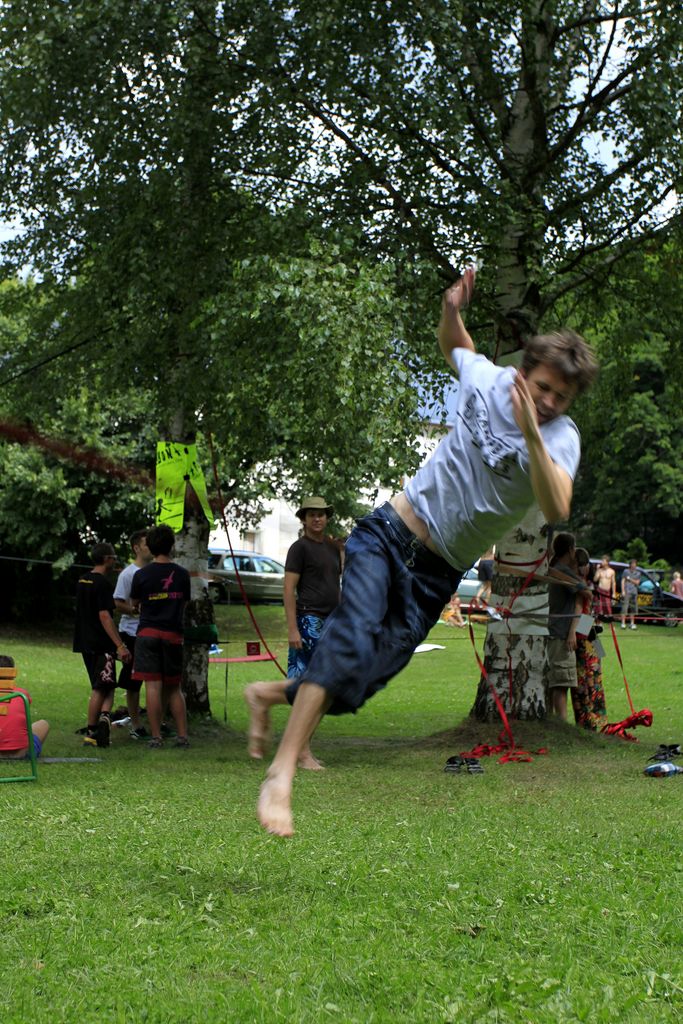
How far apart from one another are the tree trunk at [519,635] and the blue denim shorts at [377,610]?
7.52 metres

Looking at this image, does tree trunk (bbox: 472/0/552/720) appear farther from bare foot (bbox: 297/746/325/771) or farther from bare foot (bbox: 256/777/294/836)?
bare foot (bbox: 256/777/294/836)

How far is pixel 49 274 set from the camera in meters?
14.0

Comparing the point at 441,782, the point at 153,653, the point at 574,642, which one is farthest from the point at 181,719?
the point at 574,642

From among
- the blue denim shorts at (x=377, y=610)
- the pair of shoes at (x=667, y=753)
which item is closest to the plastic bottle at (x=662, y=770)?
the pair of shoes at (x=667, y=753)

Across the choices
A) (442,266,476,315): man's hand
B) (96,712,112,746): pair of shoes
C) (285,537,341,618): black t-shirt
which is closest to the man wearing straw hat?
(285,537,341,618): black t-shirt

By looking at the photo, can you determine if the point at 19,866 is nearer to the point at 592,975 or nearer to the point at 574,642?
the point at 592,975

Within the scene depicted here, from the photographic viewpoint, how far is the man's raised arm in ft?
16.2

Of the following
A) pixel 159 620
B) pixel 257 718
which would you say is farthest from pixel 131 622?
pixel 257 718

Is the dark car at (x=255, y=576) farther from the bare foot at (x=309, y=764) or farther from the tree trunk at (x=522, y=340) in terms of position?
the bare foot at (x=309, y=764)

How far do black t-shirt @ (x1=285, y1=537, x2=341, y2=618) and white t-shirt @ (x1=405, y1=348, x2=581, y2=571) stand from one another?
5.78m

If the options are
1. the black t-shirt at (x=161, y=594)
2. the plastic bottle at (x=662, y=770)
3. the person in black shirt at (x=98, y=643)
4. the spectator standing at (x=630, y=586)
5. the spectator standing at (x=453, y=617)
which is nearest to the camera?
the plastic bottle at (x=662, y=770)

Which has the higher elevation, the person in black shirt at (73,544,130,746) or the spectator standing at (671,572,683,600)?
the spectator standing at (671,572,683,600)

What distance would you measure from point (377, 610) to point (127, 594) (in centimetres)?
875

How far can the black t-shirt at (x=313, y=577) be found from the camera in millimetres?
10539
